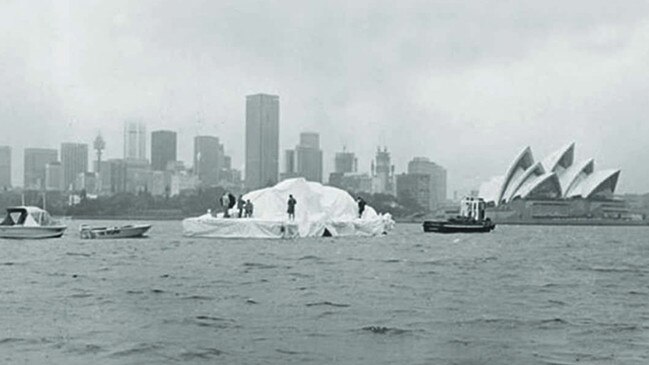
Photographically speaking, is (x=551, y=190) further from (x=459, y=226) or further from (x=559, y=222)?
(x=459, y=226)

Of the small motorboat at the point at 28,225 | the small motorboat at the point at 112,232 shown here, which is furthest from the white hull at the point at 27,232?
the small motorboat at the point at 112,232

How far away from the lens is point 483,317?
52.7ft

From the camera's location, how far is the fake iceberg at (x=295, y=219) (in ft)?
160

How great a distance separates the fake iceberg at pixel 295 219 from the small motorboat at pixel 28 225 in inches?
294

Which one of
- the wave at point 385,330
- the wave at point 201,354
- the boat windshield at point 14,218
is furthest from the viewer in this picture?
the boat windshield at point 14,218

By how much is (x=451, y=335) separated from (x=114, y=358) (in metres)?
4.97

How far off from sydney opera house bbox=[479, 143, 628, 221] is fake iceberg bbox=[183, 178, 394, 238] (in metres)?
71.3

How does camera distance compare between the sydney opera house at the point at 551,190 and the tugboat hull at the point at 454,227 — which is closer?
the tugboat hull at the point at 454,227

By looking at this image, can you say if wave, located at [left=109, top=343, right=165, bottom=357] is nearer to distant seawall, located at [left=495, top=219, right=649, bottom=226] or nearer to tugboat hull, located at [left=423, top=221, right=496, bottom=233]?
tugboat hull, located at [left=423, top=221, right=496, bottom=233]

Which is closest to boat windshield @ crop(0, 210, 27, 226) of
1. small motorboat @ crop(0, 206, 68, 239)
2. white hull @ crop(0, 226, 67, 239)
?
small motorboat @ crop(0, 206, 68, 239)

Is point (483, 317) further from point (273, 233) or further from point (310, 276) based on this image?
point (273, 233)

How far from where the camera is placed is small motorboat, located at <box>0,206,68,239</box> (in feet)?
155

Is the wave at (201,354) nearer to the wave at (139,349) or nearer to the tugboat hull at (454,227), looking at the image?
the wave at (139,349)

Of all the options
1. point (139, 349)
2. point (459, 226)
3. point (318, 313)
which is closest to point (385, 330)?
point (318, 313)
